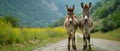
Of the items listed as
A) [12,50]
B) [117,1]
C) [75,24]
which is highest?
[117,1]

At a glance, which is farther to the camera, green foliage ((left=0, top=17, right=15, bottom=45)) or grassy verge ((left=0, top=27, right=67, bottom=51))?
green foliage ((left=0, top=17, right=15, bottom=45))

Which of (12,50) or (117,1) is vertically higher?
(117,1)

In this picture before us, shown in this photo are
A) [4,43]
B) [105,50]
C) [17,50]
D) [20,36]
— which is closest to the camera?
[105,50]

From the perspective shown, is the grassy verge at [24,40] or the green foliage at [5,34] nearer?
the grassy verge at [24,40]

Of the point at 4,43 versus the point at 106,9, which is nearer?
the point at 4,43

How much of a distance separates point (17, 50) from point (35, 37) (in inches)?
679

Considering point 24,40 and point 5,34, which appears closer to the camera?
point 5,34

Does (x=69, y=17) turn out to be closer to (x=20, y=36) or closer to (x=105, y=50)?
(x=105, y=50)

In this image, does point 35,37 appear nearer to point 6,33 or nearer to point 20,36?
point 20,36

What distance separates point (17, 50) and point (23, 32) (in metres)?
12.9

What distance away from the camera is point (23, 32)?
37.0 metres

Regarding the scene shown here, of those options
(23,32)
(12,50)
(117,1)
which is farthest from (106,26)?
(12,50)

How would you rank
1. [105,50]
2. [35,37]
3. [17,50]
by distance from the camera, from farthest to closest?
[35,37]
[17,50]
[105,50]

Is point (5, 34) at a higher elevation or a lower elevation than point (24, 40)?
higher
